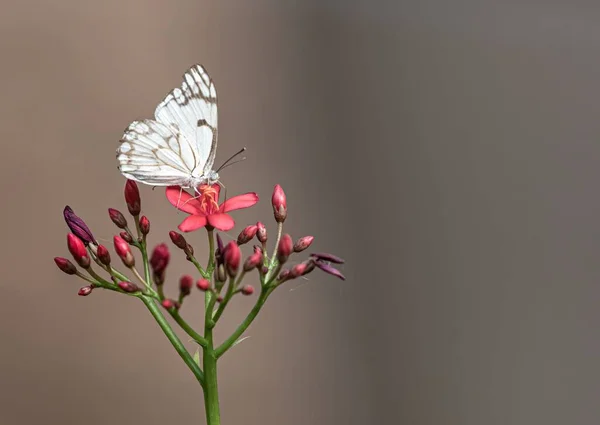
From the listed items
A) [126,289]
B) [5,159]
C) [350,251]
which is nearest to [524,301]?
[350,251]

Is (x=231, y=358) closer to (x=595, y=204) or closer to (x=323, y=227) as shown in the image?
(x=323, y=227)

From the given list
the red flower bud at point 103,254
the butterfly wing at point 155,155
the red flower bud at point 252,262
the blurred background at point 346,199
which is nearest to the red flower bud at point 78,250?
the red flower bud at point 103,254

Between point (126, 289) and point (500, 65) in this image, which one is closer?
point (126, 289)

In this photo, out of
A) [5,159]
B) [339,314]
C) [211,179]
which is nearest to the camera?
[211,179]

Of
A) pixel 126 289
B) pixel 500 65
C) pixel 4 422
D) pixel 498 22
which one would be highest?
pixel 498 22

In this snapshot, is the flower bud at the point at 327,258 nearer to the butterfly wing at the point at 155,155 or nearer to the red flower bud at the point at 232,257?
the red flower bud at the point at 232,257

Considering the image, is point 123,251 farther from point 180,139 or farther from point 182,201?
point 180,139

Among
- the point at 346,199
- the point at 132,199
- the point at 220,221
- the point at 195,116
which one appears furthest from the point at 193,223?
the point at 346,199
